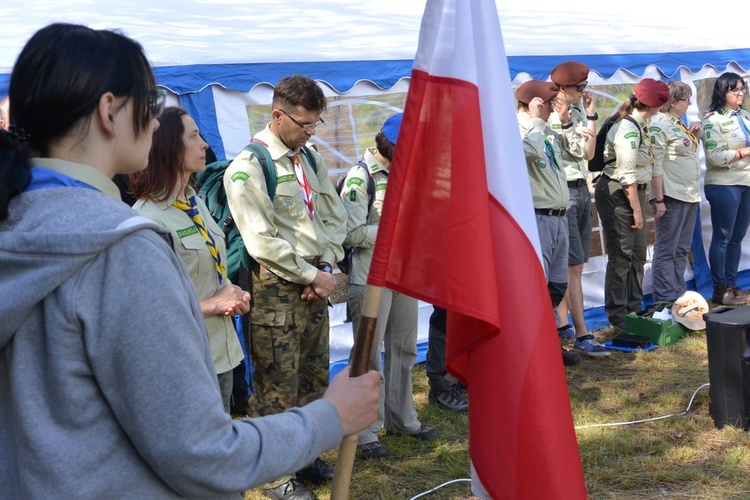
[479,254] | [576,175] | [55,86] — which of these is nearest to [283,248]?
[479,254]

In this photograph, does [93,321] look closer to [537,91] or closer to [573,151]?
[537,91]

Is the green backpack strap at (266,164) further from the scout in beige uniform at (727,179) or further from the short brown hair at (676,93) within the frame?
the scout in beige uniform at (727,179)

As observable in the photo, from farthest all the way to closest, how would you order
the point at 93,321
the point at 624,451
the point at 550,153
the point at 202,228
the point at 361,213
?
the point at 550,153 → the point at 624,451 → the point at 361,213 → the point at 202,228 → the point at 93,321

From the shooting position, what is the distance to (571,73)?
638cm

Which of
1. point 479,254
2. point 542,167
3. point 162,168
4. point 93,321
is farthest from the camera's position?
point 542,167

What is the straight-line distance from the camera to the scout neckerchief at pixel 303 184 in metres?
4.04

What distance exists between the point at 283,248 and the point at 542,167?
2.69 meters

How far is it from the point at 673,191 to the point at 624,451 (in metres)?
3.68

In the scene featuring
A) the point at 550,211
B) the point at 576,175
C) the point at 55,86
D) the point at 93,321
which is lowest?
the point at 550,211

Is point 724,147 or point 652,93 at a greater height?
point 652,93

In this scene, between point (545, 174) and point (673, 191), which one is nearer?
point (545, 174)

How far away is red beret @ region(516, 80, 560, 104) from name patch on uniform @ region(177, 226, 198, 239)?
3.35m

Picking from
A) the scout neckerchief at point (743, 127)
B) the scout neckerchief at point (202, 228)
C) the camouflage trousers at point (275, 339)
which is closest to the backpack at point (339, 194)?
the camouflage trousers at point (275, 339)

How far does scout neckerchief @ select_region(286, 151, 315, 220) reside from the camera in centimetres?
404
